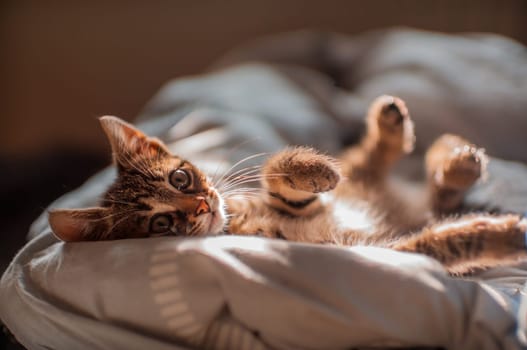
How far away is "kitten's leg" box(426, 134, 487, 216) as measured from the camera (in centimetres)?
132

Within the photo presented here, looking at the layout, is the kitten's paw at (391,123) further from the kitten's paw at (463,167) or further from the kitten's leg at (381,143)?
the kitten's paw at (463,167)

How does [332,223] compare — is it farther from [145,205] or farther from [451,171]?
[145,205]

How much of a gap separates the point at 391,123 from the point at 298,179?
0.50m

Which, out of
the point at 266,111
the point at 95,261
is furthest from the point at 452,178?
the point at 95,261

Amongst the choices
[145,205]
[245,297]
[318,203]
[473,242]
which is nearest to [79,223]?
[145,205]

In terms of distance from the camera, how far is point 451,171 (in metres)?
1.35

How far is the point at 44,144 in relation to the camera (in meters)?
3.19

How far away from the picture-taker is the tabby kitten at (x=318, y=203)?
111 cm

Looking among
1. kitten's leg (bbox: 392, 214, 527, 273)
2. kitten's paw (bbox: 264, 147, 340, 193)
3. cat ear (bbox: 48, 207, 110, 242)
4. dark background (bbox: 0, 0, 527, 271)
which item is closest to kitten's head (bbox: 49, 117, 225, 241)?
cat ear (bbox: 48, 207, 110, 242)

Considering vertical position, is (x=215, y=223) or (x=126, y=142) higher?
(x=126, y=142)

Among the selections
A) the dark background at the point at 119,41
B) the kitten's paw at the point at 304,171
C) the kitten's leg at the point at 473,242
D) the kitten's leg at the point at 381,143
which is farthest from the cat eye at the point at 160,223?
the dark background at the point at 119,41

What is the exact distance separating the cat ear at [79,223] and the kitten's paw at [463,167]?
36.1 inches

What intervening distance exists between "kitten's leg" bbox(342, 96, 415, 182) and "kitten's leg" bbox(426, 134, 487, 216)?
0.12 meters

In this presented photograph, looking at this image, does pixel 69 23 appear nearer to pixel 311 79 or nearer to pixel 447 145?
pixel 311 79
